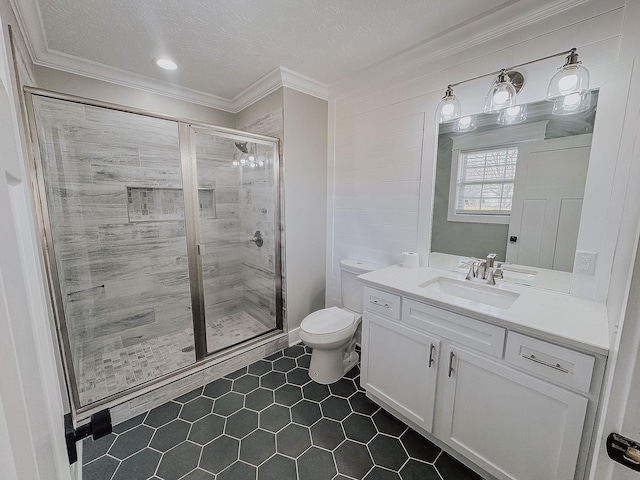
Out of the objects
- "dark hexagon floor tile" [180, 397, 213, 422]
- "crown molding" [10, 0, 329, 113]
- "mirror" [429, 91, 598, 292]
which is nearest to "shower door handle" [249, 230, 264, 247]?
"crown molding" [10, 0, 329, 113]

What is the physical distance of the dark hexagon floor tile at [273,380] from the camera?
2.02m

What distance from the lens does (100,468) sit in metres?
1.41

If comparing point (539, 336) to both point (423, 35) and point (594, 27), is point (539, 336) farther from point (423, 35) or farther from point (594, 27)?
point (423, 35)

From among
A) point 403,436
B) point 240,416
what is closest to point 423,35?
point 403,436

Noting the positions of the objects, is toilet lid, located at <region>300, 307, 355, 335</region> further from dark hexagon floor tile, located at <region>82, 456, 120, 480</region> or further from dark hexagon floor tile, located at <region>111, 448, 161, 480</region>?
dark hexagon floor tile, located at <region>82, 456, 120, 480</region>

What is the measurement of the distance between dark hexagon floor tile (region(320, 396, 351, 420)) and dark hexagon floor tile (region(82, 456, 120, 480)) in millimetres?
1186

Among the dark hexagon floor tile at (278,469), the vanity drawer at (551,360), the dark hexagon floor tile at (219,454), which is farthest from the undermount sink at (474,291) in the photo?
the dark hexagon floor tile at (219,454)

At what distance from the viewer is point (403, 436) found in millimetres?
1605

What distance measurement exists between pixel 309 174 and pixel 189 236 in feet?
3.86

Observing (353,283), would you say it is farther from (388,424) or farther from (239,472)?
(239,472)

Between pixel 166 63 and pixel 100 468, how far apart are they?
8.67 feet

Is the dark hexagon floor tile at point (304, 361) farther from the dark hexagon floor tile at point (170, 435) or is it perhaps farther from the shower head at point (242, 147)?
the shower head at point (242, 147)

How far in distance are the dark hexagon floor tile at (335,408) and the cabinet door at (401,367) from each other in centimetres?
18

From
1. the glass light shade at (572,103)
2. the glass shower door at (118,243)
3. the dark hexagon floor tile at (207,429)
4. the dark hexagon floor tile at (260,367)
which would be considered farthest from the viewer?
the dark hexagon floor tile at (260,367)
